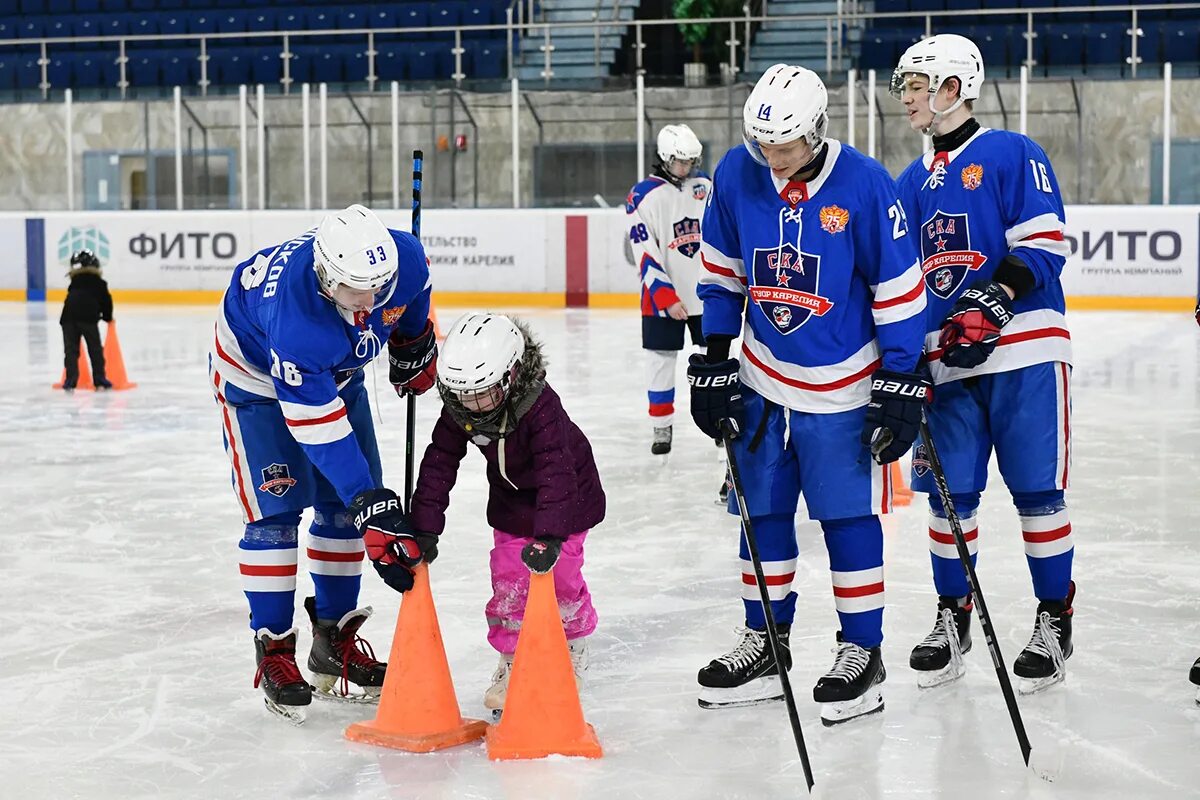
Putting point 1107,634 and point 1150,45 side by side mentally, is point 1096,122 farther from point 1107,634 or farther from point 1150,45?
point 1107,634

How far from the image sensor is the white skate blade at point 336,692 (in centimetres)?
344

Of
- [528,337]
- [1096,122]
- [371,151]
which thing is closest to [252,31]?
[371,151]

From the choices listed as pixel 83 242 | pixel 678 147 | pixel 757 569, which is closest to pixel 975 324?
pixel 757 569

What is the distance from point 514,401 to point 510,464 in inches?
6.8

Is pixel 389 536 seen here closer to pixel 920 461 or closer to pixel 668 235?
pixel 920 461

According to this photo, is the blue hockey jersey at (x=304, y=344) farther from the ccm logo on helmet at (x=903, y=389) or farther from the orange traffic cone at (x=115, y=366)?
the orange traffic cone at (x=115, y=366)

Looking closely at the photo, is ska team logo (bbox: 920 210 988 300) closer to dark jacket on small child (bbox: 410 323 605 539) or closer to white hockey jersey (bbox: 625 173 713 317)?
dark jacket on small child (bbox: 410 323 605 539)

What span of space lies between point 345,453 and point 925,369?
1294 millimetres

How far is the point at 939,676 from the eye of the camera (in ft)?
11.5

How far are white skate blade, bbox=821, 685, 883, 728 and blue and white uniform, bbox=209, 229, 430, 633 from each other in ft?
3.52

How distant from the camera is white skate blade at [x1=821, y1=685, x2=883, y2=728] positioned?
3.22 metres

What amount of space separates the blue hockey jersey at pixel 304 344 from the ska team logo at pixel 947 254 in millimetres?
1170

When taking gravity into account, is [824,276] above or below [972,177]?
below

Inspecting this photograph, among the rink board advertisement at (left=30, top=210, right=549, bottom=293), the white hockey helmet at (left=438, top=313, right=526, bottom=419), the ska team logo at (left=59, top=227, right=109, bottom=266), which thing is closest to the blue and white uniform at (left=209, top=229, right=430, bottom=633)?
the white hockey helmet at (left=438, top=313, right=526, bottom=419)
